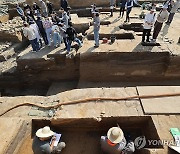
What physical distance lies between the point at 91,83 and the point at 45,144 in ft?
13.9

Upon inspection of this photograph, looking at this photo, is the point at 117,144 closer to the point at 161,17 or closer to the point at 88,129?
the point at 88,129

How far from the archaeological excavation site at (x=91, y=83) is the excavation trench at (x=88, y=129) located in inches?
0.9

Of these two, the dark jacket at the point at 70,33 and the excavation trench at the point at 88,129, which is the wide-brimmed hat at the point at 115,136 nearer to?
the excavation trench at the point at 88,129

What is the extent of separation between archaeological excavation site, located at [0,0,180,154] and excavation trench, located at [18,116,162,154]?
0.07 ft

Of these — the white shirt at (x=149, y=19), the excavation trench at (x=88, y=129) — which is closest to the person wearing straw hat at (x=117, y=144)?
the excavation trench at (x=88, y=129)

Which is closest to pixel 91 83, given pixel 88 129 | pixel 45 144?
pixel 88 129

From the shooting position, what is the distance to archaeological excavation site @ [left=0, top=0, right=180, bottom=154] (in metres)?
4.48

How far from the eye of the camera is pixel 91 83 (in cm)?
802

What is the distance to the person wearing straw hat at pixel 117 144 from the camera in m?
3.88

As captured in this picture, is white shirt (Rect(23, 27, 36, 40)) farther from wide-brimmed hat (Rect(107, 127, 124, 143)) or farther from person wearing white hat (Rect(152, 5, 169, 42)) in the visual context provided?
wide-brimmed hat (Rect(107, 127, 124, 143))

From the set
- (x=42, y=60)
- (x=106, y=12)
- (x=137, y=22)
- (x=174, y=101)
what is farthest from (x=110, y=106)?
(x=106, y=12)

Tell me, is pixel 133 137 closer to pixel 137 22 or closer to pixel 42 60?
pixel 42 60

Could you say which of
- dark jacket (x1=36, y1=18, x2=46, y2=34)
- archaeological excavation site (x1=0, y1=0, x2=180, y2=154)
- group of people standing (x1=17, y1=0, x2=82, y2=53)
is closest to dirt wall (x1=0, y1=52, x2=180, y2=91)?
archaeological excavation site (x1=0, y1=0, x2=180, y2=154)

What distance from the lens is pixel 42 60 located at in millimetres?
7887
